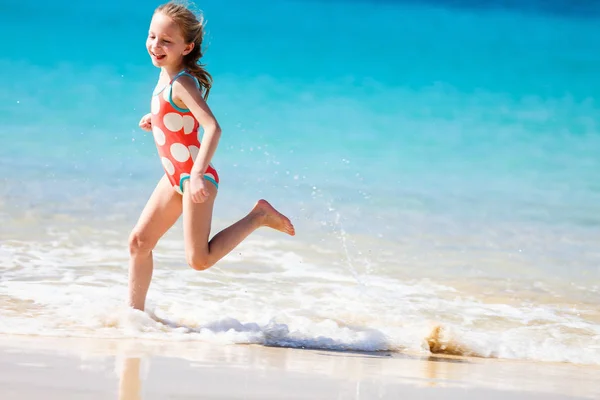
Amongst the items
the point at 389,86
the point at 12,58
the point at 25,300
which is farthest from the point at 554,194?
the point at 12,58

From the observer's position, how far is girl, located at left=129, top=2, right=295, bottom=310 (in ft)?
13.3

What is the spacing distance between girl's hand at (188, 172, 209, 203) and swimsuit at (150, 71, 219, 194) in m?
0.24

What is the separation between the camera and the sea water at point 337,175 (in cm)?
497

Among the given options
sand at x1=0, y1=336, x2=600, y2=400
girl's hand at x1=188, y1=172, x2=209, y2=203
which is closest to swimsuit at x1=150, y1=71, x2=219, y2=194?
girl's hand at x1=188, y1=172, x2=209, y2=203

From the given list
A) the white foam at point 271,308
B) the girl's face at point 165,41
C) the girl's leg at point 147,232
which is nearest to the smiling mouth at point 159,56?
the girl's face at point 165,41

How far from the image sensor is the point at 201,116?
3994mm

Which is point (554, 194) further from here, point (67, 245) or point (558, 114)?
point (67, 245)

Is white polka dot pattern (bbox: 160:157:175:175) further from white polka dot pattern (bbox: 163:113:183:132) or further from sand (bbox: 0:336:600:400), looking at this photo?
sand (bbox: 0:336:600:400)

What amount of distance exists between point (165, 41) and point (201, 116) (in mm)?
459

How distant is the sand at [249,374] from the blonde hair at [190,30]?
1.34 meters

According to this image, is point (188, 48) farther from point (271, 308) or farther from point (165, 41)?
point (271, 308)

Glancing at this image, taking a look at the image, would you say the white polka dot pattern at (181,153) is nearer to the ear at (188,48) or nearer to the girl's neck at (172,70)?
the girl's neck at (172,70)

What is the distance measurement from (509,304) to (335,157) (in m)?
8.22

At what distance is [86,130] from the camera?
49.6ft
